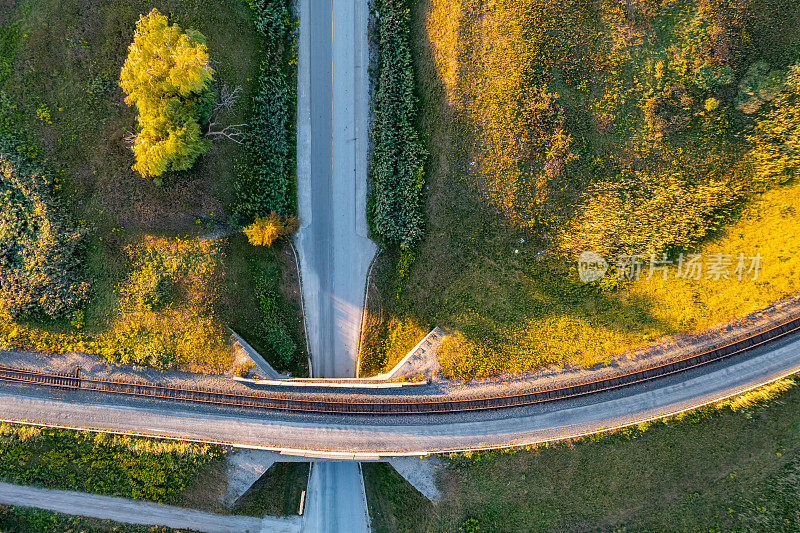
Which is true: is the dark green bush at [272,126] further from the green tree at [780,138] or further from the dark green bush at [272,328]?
the green tree at [780,138]

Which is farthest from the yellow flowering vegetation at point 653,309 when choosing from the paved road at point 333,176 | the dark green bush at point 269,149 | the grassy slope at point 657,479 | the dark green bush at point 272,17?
the dark green bush at point 272,17

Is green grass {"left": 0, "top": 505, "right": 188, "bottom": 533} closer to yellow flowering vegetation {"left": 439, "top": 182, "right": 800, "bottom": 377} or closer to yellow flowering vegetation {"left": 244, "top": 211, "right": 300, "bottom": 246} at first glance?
yellow flowering vegetation {"left": 244, "top": 211, "right": 300, "bottom": 246}

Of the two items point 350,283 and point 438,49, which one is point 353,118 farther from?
point 350,283

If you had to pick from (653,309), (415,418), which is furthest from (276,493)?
(653,309)

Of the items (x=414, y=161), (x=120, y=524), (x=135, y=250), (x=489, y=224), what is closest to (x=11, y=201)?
(x=135, y=250)

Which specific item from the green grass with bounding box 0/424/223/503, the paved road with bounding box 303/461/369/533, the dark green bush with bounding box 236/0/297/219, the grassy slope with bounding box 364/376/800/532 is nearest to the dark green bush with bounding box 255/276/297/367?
the dark green bush with bounding box 236/0/297/219

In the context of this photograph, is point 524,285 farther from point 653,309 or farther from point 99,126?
point 99,126
